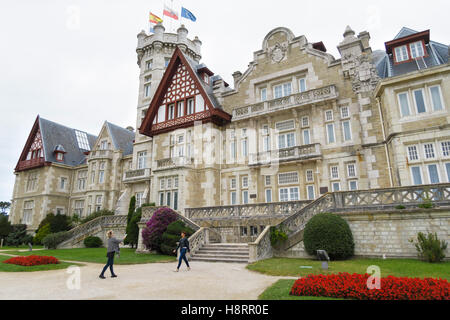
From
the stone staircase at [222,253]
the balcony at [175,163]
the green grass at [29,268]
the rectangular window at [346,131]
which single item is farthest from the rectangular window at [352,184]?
the green grass at [29,268]

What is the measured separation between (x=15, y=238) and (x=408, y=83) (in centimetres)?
4267

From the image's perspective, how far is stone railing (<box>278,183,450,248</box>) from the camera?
1245 cm

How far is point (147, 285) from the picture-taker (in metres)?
8.55

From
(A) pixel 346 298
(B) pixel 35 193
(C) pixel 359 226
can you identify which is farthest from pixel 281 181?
(B) pixel 35 193

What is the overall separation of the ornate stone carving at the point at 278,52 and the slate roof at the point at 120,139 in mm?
23614

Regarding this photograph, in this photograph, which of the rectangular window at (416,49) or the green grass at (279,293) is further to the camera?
the rectangular window at (416,49)

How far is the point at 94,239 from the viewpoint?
25.0m

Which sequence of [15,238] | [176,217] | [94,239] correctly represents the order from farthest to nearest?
[15,238]
[94,239]
[176,217]

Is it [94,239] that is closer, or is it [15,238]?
[94,239]

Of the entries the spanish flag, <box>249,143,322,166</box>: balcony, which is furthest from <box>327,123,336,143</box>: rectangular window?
the spanish flag

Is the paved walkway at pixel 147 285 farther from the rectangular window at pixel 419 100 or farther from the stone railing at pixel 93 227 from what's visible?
the stone railing at pixel 93 227

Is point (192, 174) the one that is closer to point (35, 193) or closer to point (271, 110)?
point (271, 110)

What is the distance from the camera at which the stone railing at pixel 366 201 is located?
1245 cm
